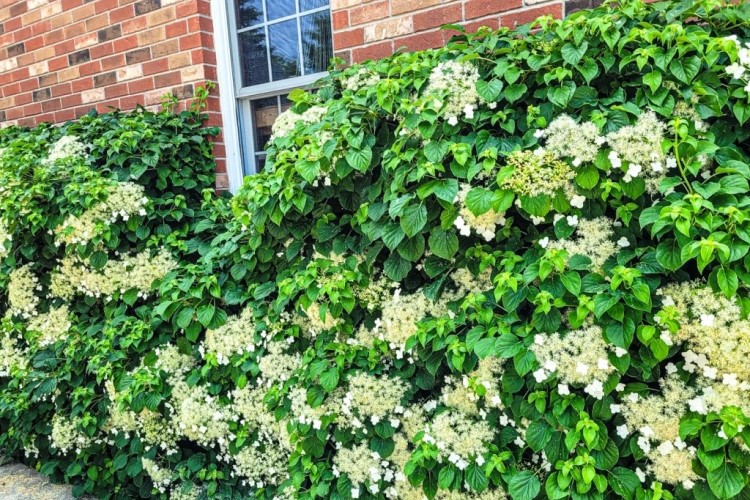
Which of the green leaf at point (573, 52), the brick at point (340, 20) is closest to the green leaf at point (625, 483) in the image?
the green leaf at point (573, 52)

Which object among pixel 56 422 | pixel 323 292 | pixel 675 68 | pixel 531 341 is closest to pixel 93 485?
pixel 56 422

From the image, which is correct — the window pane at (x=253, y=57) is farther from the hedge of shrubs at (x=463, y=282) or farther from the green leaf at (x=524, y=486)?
the green leaf at (x=524, y=486)

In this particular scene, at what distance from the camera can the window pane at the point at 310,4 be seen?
3104 millimetres

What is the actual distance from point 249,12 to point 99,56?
44.1 inches

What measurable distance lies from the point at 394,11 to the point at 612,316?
176 cm

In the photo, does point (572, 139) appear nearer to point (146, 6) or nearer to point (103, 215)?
point (103, 215)

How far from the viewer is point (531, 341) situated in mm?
1695

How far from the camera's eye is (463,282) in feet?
6.41

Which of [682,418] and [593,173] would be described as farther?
[593,173]

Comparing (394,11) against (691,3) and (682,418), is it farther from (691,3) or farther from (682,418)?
(682,418)

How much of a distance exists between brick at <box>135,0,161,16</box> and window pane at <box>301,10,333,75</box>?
958 mm

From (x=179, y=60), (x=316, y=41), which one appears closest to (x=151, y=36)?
(x=179, y=60)

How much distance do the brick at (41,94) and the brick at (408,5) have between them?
2.84 metres

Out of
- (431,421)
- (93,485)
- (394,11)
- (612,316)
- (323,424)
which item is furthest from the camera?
(93,485)
